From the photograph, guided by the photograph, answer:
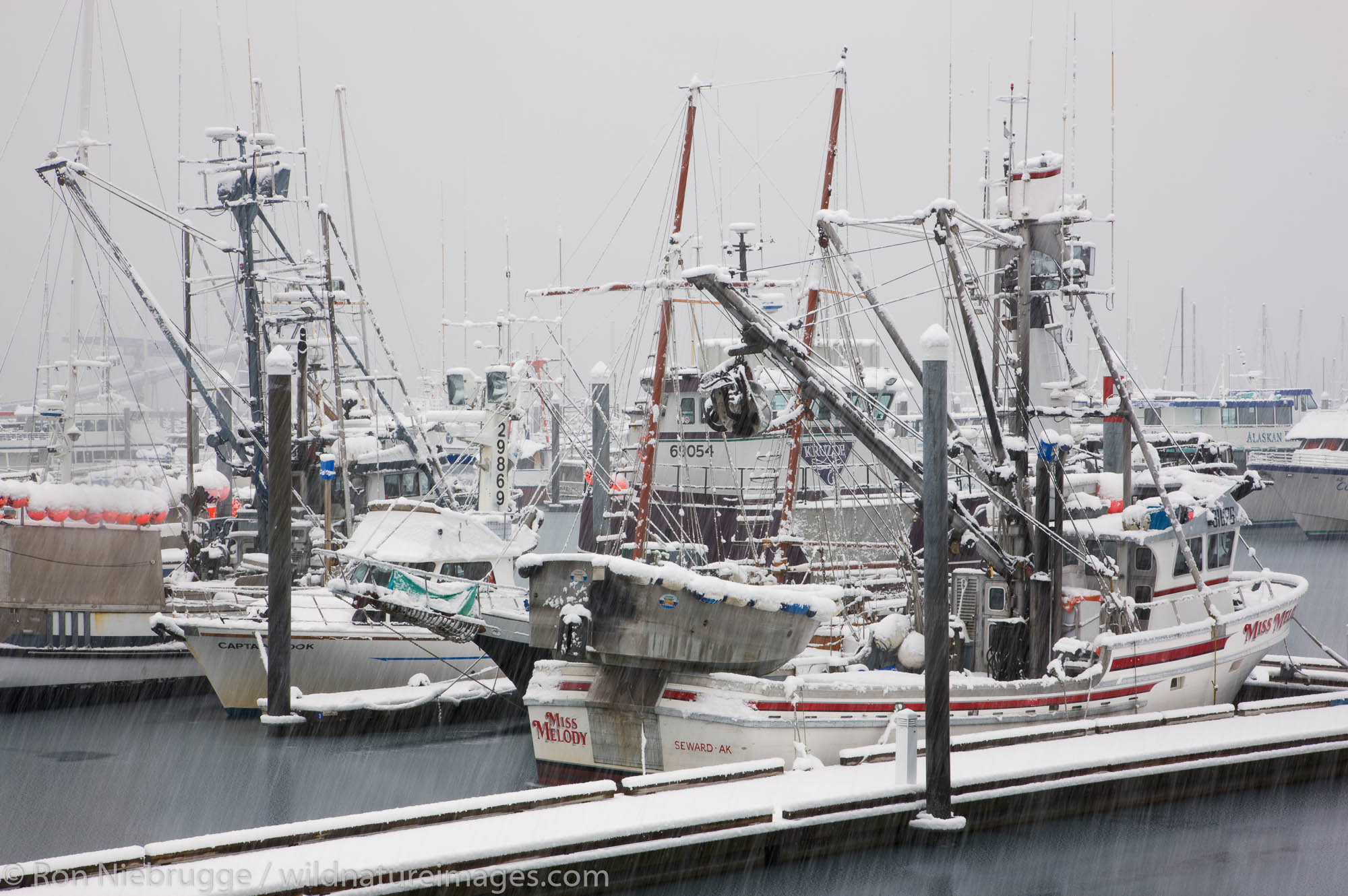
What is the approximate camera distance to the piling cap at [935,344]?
1036 cm

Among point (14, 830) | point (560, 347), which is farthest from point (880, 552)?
point (14, 830)

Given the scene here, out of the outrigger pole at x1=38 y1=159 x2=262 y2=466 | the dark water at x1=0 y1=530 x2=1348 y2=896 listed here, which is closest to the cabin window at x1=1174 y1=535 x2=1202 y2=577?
the dark water at x1=0 y1=530 x2=1348 y2=896

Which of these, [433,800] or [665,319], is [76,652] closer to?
[433,800]

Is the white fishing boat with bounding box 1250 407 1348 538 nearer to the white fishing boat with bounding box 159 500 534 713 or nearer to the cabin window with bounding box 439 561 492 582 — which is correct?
the cabin window with bounding box 439 561 492 582

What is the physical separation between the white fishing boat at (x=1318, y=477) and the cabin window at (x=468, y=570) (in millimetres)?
38163

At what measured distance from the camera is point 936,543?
409 inches

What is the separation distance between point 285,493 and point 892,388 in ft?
56.8

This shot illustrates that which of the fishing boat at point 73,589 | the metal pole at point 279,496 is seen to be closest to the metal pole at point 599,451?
the fishing boat at point 73,589

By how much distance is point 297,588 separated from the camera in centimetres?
2112

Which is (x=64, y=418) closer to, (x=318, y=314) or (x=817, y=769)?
(x=318, y=314)

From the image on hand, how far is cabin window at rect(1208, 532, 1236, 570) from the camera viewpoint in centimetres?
1622

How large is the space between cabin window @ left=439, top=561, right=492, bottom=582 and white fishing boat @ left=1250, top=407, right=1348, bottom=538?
38.2 m

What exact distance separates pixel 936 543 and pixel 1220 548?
799 cm

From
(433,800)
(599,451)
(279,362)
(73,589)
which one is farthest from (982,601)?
(599,451)
